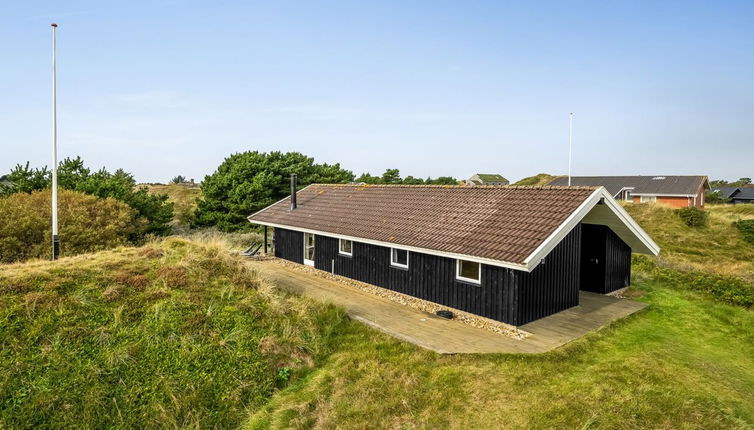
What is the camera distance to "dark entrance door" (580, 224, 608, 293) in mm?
14367

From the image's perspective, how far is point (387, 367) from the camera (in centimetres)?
893

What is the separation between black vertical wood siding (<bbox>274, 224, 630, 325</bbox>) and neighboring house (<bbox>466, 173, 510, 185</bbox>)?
6270 centimetres

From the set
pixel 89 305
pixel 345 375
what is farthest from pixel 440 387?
pixel 89 305

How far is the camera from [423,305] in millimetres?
12867

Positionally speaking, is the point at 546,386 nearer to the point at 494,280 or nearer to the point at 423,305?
the point at 494,280

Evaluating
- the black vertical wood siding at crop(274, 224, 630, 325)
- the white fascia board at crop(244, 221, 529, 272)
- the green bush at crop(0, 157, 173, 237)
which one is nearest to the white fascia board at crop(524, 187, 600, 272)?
the white fascia board at crop(244, 221, 529, 272)

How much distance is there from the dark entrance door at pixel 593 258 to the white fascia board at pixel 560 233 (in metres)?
2.42

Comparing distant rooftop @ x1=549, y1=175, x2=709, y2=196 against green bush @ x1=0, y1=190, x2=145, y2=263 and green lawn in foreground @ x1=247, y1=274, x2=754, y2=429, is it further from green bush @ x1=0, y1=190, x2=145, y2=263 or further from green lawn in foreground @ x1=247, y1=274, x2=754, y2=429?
green bush @ x1=0, y1=190, x2=145, y2=263

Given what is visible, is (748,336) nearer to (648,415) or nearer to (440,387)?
(648,415)

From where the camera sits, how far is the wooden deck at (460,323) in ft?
32.6

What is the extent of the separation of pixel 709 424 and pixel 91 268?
47.9 ft

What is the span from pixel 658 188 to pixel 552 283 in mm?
47170

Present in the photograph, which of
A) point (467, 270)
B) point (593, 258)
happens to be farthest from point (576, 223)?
point (593, 258)

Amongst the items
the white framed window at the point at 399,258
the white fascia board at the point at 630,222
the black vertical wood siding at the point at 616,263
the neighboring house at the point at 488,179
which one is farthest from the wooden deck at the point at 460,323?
the neighboring house at the point at 488,179
